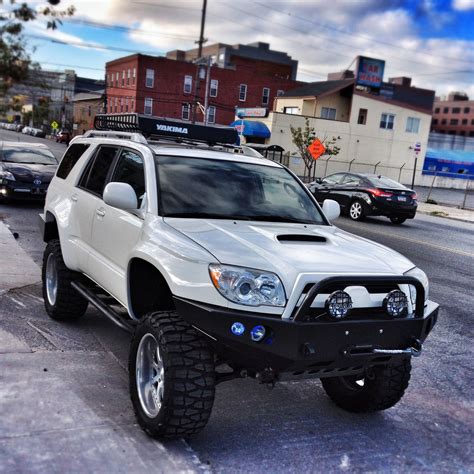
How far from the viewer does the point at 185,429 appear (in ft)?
10.8

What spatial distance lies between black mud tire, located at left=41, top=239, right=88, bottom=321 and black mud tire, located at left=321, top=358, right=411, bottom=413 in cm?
273

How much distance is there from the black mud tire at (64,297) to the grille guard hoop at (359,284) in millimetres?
2983

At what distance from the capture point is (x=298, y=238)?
3861mm

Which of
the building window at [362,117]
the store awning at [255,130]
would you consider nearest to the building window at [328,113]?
the building window at [362,117]

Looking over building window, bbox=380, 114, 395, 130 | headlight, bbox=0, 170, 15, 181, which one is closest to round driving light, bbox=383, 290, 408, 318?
headlight, bbox=0, 170, 15, 181

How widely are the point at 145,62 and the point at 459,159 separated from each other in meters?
35.5

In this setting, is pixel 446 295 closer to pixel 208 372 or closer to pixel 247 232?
pixel 247 232

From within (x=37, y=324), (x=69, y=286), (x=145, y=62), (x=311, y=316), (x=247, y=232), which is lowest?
(x=37, y=324)

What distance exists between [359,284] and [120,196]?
1.80 m

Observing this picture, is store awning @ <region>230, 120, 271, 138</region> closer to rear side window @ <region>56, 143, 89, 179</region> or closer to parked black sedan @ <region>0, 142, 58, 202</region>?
parked black sedan @ <region>0, 142, 58, 202</region>

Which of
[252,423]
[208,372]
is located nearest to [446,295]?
[252,423]

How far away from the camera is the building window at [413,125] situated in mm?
51553

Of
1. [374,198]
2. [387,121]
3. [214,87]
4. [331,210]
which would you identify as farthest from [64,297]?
[214,87]

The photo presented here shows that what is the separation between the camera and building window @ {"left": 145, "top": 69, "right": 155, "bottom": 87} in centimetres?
6038
